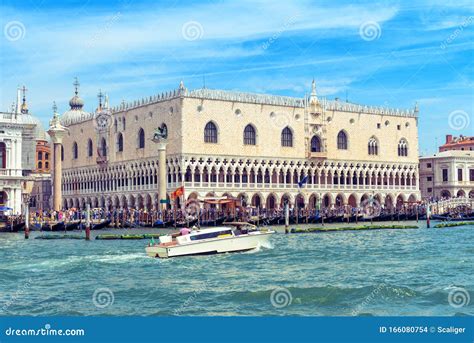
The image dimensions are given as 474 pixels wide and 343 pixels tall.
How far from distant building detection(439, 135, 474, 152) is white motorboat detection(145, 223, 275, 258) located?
222 feet

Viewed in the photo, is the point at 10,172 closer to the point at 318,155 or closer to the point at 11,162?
the point at 11,162

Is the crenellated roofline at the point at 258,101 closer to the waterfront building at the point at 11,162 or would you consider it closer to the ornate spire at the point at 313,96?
the ornate spire at the point at 313,96

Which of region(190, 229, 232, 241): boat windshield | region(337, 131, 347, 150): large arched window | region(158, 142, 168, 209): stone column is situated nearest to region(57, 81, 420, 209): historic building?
region(337, 131, 347, 150): large arched window

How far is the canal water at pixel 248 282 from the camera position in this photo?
47.1ft

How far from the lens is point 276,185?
6009 cm

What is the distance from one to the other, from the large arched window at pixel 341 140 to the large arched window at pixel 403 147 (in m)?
6.32

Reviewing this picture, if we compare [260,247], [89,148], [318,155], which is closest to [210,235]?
[260,247]

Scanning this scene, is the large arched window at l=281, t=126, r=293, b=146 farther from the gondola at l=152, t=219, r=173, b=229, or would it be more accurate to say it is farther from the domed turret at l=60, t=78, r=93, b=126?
the domed turret at l=60, t=78, r=93, b=126

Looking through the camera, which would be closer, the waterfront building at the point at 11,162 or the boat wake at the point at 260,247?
the boat wake at the point at 260,247

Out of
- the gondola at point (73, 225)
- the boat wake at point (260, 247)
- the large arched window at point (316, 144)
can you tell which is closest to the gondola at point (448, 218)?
the large arched window at point (316, 144)

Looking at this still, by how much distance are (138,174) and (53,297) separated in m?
44.8

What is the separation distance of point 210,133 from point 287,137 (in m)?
7.35

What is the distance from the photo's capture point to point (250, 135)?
194ft

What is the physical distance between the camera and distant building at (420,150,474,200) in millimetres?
73812
